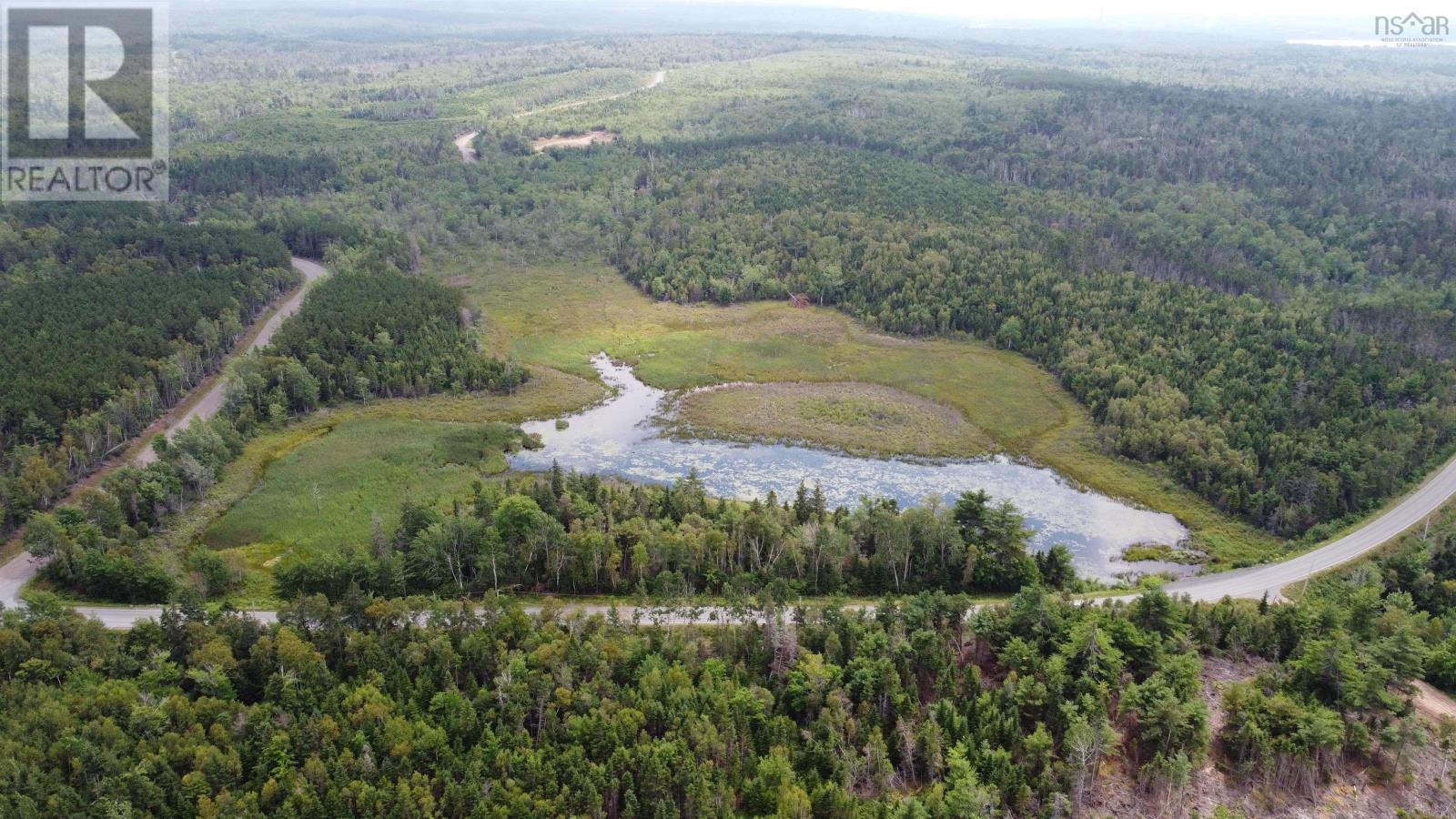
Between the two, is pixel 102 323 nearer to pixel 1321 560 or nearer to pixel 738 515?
pixel 738 515

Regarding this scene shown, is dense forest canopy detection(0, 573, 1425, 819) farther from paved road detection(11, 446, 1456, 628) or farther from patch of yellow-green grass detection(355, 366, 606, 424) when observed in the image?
patch of yellow-green grass detection(355, 366, 606, 424)

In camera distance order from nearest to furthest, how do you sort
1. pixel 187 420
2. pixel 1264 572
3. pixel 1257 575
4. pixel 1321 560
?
pixel 1257 575 → pixel 1264 572 → pixel 1321 560 → pixel 187 420

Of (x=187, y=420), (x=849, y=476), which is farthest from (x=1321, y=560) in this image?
(x=187, y=420)

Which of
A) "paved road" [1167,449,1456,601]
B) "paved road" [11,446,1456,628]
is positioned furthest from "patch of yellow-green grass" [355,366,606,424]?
"paved road" [1167,449,1456,601]

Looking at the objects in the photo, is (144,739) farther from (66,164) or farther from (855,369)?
(66,164)

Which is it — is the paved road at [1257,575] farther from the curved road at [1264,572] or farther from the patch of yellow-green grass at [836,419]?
the patch of yellow-green grass at [836,419]

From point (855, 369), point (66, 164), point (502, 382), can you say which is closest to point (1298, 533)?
point (855, 369)
